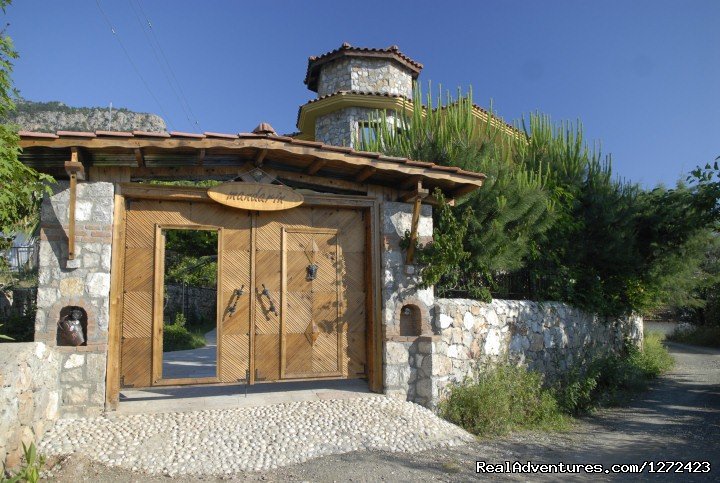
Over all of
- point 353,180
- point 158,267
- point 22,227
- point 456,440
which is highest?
point 353,180

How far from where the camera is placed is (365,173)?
6.66 metres

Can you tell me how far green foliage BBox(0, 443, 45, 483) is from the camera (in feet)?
13.5

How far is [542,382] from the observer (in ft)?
28.4

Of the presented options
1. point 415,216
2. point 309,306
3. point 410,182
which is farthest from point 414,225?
point 309,306

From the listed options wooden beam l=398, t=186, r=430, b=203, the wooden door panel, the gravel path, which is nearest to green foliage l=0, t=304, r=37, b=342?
the gravel path

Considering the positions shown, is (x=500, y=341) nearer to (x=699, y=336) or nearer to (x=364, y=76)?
(x=364, y=76)

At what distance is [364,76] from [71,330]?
Result: 12404mm

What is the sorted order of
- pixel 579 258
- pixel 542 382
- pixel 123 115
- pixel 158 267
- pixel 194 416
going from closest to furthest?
pixel 194 416
pixel 158 267
pixel 542 382
pixel 579 258
pixel 123 115

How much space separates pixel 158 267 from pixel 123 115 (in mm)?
54808

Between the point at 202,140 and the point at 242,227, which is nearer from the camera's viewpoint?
the point at 202,140

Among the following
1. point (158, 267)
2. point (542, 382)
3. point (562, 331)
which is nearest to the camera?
point (158, 267)

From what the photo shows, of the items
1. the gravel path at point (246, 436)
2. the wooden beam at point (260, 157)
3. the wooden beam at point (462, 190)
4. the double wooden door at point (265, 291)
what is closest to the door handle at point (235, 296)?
the double wooden door at point (265, 291)

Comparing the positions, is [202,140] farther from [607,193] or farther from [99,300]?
[607,193]

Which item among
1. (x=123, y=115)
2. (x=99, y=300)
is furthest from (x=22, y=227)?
(x=123, y=115)
